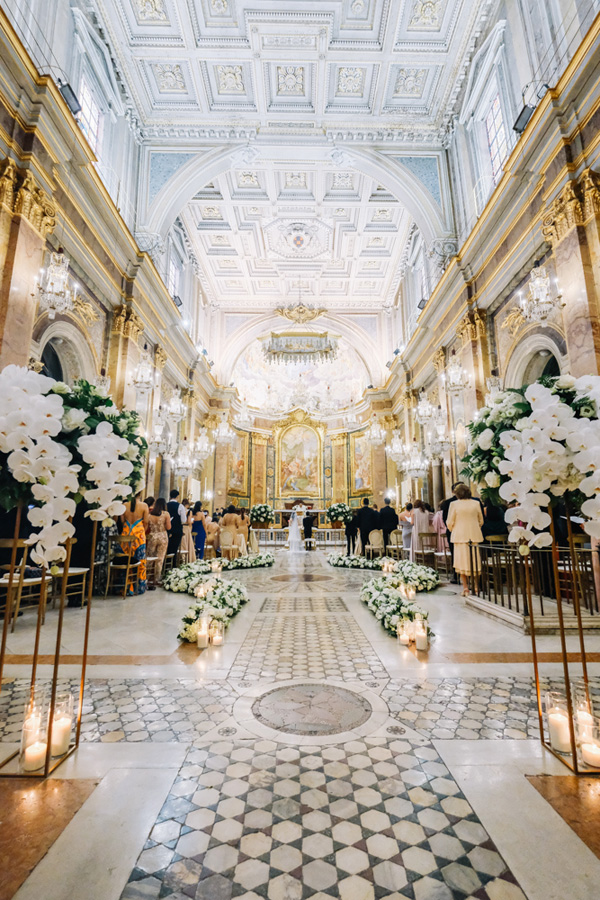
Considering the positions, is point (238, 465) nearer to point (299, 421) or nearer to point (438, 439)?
point (299, 421)

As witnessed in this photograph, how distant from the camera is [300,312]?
771 inches

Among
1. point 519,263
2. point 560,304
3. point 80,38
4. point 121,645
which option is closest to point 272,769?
point 121,645

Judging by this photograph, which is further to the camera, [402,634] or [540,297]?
[540,297]

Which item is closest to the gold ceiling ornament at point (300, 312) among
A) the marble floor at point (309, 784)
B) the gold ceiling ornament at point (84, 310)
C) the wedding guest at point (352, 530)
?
the wedding guest at point (352, 530)

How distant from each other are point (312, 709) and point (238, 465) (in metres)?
19.6

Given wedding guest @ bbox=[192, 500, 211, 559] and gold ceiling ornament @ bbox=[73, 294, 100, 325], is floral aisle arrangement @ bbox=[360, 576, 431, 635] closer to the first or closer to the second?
wedding guest @ bbox=[192, 500, 211, 559]

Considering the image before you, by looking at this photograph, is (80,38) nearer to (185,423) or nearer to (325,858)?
(185,423)

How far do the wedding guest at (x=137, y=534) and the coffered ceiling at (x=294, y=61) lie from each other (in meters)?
9.46

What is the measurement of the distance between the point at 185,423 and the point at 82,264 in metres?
8.26

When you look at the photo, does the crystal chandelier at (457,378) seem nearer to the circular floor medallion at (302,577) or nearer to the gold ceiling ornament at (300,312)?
the circular floor medallion at (302,577)

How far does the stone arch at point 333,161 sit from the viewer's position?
10.9 meters

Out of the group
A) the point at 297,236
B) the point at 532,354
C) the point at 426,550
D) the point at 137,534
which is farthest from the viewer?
the point at 297,236

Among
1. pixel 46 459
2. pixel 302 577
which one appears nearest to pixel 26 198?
pixel 46 459

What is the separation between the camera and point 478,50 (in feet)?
29.5
